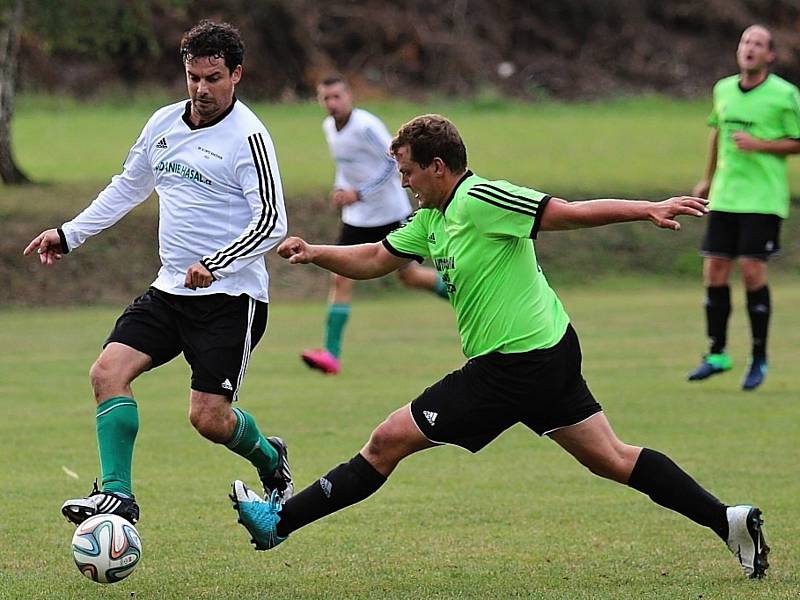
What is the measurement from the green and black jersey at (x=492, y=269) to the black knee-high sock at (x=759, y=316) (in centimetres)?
572

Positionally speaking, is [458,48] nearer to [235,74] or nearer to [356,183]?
[356,183]

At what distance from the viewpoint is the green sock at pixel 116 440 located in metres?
5.86

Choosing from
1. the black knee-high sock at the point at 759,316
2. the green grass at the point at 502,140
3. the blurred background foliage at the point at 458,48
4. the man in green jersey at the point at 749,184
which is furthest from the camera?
the blurred background foliage at the point at 458,48

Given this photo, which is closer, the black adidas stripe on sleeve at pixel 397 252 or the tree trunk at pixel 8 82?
the black adidas stripe on sleeve at pixel 397 252

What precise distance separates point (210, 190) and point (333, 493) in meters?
1.49

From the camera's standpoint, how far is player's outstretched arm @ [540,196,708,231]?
17.1 feet

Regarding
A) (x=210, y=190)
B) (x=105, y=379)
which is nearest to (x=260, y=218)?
(x=210, y=190)

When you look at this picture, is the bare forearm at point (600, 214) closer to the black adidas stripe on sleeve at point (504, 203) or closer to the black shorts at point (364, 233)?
the black adidas stripe on sleeve at point (504, 203)

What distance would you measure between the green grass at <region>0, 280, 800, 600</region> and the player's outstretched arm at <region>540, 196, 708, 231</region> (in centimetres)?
139

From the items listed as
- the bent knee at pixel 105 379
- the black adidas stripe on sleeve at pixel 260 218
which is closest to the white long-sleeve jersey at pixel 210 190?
the black adidas stripe on sleeve at pixel 260 218

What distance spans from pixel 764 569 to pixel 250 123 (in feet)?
9.31

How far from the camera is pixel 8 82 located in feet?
69.3

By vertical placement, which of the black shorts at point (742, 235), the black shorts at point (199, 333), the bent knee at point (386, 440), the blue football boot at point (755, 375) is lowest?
the blue football boot at point (755, 375)

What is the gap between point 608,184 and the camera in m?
24.3
